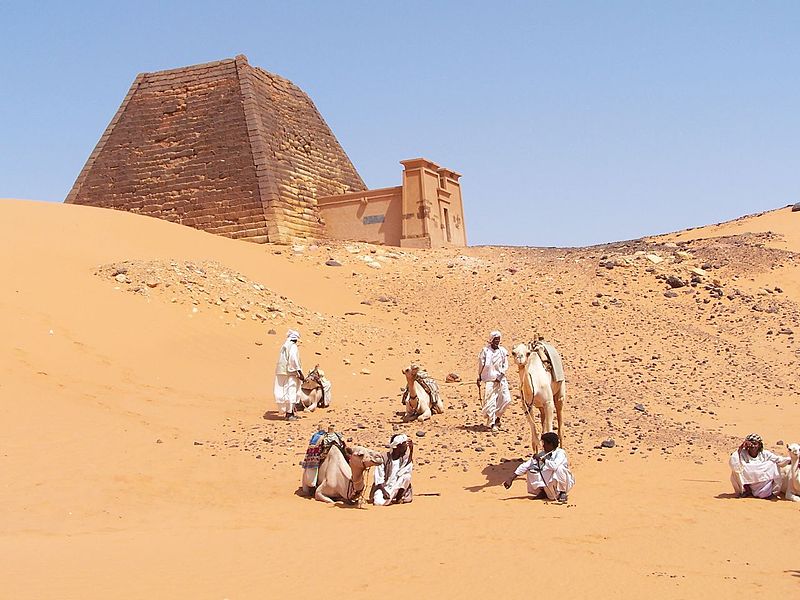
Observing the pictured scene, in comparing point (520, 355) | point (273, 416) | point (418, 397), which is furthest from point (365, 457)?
point (273, 416)

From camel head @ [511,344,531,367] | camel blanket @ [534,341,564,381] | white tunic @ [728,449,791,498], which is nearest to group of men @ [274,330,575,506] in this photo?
camel blanket @ [534,341,564,381]

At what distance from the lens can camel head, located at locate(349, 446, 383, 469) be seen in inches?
305

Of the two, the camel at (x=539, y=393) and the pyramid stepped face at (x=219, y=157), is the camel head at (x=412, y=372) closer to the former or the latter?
the camel at (x=539, y=393)

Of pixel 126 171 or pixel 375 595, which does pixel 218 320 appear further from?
pixel 126 171

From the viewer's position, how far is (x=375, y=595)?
5168mm

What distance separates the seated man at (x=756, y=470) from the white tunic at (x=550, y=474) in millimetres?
1480

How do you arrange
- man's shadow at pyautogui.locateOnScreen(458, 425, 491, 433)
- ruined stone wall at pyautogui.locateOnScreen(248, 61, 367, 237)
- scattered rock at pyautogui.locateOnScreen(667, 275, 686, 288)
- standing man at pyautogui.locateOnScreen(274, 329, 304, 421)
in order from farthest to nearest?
ruined stone wall at pyautogui.locateOnScreen(248, 61, 367, 237), scattered rock at pyautogui.locateOnScreen(667, 275, 686, 288), standing man at pyautogui.locateOnScreen(274, 329, 304, 421), man's shadow at pyautogui.locateOnScreen(458, 425, 491, 433)

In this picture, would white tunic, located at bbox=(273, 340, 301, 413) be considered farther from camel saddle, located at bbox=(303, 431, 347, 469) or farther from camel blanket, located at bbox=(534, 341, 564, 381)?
camel blanket, located at bbox=(534, 341, 564, 381)

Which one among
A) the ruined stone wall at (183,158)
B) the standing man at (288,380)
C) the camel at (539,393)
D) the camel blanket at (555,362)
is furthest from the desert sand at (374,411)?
the ruined stone wall at (183,158)

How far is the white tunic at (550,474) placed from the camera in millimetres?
7812

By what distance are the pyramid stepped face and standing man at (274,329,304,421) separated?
12342 mm

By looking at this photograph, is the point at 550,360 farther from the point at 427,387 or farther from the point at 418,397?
the point at 427,387

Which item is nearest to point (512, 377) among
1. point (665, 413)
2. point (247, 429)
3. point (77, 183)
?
point (665, 413)

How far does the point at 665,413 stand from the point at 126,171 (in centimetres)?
2035
